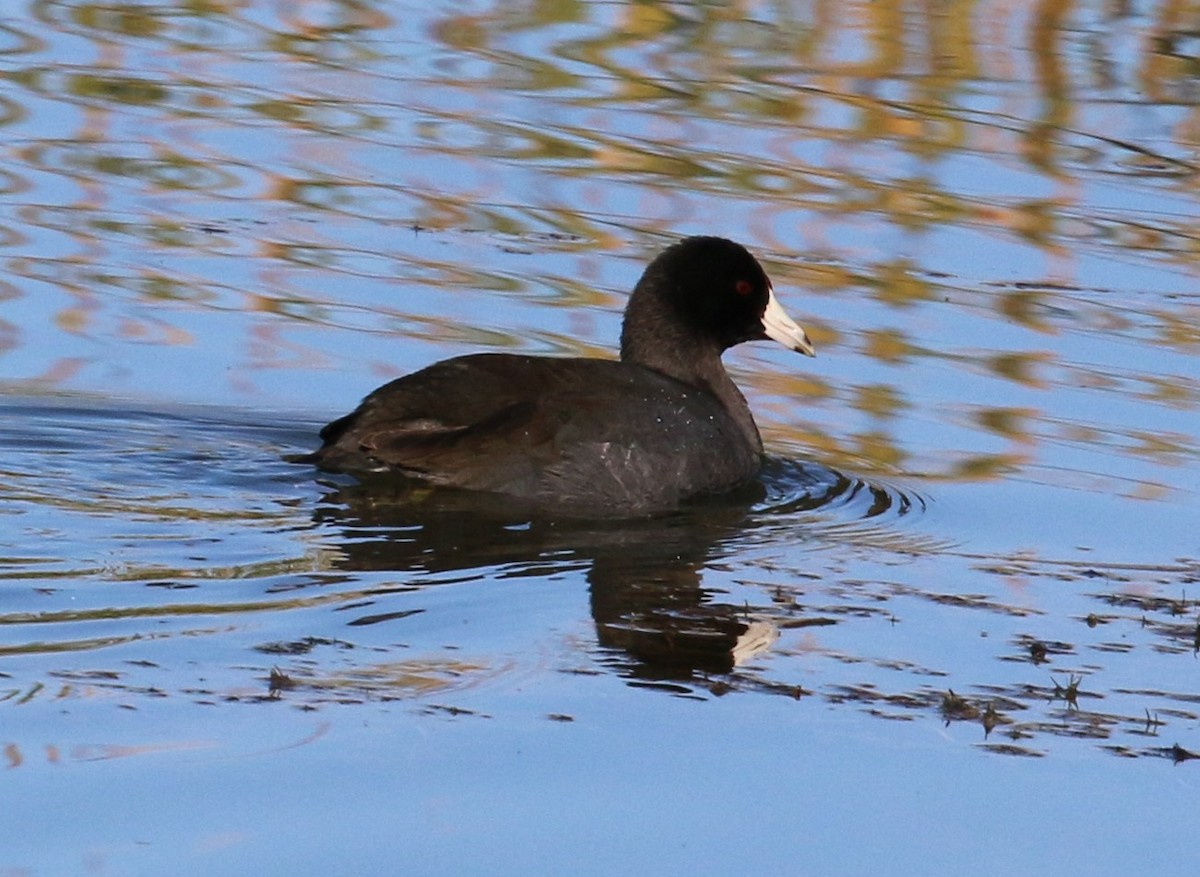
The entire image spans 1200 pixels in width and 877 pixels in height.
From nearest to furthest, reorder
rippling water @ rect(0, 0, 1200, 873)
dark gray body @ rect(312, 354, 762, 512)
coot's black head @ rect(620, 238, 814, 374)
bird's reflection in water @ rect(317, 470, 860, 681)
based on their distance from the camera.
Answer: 1. rippling water @ rect(0, 0, 1200, 873)
2. bird's reflection in water @ rect(317, 470, 860, 681)
3. dark gray body @ rect(312, 354, 762, 512)
4. coot's black head @ rect(620, 238, 814, 374)

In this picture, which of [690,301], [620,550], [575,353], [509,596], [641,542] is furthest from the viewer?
[575,353]

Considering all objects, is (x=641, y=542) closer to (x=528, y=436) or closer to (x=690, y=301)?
(x=528, y=436)

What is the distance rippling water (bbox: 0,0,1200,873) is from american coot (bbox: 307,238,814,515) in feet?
0.46

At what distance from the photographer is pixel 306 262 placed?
10242mm

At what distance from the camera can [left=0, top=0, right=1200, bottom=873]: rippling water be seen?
492cm

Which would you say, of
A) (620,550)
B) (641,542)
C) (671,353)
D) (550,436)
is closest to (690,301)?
(671,353)

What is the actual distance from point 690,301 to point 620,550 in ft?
5.91

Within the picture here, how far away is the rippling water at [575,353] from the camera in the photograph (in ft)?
16.1

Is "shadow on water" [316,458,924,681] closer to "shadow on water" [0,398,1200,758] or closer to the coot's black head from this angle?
"shadow on water" [0,398,1200,758]

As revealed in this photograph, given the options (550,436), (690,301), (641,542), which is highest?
(690,301)

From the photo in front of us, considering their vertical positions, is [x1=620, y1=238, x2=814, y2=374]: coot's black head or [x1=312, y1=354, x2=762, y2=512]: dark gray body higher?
[x1=620, y1=238, x2=814, y2=374]: coot's black head

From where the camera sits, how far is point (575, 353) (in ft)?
30.2

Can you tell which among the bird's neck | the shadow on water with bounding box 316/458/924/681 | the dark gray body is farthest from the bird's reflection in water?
the bird's neck

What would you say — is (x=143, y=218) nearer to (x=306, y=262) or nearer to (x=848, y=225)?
(x=306, y=262)
